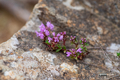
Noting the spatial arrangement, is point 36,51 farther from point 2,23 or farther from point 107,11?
point 2,23

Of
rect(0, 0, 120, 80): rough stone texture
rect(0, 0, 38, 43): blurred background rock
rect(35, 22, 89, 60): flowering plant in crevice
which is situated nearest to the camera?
rect(0, 0, 120, 80): rough stone texture

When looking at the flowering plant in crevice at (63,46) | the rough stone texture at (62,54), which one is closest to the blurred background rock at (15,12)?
the rough stone texture at (62,54)

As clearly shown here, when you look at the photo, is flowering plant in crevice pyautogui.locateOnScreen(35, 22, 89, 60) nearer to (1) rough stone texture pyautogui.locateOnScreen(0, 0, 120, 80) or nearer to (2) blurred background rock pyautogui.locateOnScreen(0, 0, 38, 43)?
(1) rough stone texture pyautogui.locateOnScreen(0, 0, 120, 80)

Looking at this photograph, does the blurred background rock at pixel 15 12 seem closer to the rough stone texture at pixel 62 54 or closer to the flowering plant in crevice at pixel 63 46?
the rough stone texture at pixel 62 54

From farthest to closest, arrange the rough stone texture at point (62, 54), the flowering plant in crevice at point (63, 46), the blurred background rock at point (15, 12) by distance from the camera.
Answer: the blurred background rock at point (15, 12) → the flowering plant in crevice at point (63, 46) → the rough stone texture at point (62, 54)

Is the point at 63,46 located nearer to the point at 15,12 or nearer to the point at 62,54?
the point at 62,54

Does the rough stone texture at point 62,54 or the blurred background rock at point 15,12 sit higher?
the blurred background rock at point 15,12

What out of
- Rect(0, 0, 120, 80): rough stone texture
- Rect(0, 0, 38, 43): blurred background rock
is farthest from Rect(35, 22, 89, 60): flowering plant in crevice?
Rect(0, 0, 38, 43): blurred background rock

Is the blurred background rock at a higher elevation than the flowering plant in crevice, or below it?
higher
